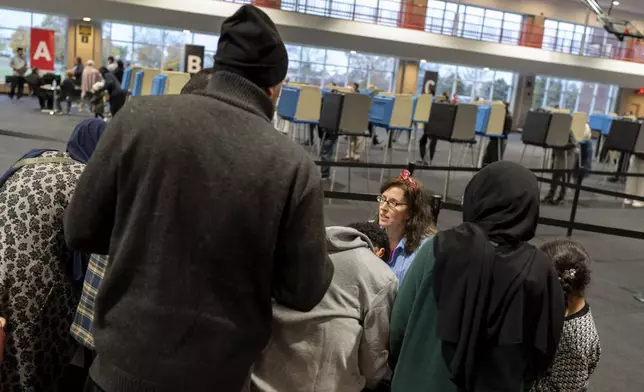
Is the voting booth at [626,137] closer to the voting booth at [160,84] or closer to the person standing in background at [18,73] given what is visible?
the voting booth at [160,84]

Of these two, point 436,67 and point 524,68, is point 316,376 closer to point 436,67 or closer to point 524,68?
point 524,68

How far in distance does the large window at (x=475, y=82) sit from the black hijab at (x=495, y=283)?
2718 centimetres

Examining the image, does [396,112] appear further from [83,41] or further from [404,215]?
[83,41]

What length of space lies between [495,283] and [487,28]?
90.0 ft

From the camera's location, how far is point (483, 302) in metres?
1.71

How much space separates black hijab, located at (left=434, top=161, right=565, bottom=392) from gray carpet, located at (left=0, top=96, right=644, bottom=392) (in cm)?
186

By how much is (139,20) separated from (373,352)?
1816 centimetres

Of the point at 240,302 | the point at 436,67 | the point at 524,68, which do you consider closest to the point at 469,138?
the point at 240,302

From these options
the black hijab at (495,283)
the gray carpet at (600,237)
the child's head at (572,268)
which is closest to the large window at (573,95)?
the gray carpet at (600,237)

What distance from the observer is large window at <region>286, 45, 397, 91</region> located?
2584 centimetres

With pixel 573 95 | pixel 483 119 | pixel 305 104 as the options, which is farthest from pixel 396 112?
pixel 573 95

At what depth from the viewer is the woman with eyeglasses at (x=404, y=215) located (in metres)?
2.90

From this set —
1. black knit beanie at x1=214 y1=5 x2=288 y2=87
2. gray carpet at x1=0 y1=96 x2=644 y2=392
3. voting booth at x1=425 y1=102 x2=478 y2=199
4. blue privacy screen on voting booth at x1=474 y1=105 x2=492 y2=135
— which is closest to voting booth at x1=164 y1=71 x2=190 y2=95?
gray carpet at x1=0 y1=96 x2=644 y2=392

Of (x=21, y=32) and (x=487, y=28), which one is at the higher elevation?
(x=487, y=28)
